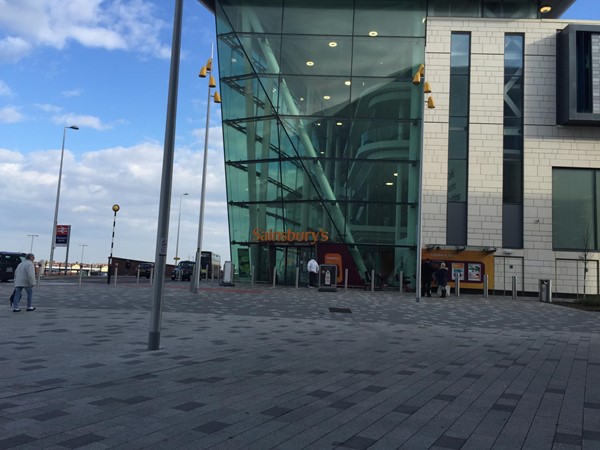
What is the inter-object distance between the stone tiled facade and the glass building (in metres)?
0.90

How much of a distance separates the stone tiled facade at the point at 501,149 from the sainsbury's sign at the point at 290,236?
6335 millimetres

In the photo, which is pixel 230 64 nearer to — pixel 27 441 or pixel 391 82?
pixel 391 82

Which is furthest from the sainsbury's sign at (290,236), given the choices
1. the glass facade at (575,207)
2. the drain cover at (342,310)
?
the drain cover at (342,310)

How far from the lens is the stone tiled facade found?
3170 cm

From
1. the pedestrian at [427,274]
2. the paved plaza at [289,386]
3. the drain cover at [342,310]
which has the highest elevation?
the pedestrian at [427,274]

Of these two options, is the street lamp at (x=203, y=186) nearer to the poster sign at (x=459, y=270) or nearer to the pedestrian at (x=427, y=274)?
the pedestrian at (x=427, y=274)

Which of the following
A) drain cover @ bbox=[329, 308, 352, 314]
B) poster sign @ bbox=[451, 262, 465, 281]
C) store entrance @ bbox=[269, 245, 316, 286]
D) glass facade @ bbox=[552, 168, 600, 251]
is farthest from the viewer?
store entrance @ bbox=[269, 245, 316, 286]

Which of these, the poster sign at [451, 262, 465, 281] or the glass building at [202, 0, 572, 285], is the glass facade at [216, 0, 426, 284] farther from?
the poster sign at [451, 262, 465, 281]

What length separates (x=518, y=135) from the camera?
32.6 m

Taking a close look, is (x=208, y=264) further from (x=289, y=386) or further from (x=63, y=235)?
(x=289, y=386)

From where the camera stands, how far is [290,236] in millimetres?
33375

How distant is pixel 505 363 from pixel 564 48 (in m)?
29.6

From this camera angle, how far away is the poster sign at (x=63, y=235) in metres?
37.9

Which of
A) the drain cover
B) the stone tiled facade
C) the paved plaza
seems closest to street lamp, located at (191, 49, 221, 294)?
the drain cover
